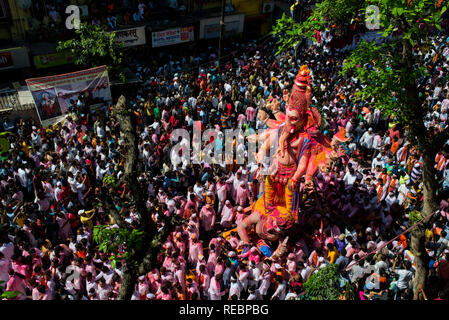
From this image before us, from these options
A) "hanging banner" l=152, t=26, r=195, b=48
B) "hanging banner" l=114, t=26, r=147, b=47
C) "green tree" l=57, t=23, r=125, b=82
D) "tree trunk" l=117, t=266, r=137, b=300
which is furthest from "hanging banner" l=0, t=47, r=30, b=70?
"tree trunk" l=117, t=266, r=137, b=300

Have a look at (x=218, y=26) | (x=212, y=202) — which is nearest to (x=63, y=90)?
(x=212, y=202)

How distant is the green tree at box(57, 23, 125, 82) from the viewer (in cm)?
1522

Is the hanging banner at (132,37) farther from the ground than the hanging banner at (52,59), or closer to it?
farther from the ground

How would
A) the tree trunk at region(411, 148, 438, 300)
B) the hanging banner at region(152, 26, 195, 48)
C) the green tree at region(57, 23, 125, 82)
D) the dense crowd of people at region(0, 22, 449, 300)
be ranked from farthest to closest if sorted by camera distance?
the hanging banner at region(152, 26, 195, 48) < the green tree at region(57, 23, 125, 82) < the dense crowd of people at region(0, 22, 449, 300) < the tree trunk at region(411, 148, 438, 300)

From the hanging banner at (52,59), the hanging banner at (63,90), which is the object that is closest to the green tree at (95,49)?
the hanging banner at (63,90)

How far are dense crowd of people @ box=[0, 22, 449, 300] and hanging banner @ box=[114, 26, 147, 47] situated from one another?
11.4ft

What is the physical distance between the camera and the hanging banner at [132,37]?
737 inches

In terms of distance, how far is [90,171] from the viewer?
1188 cm

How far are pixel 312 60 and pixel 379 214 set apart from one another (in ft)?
29.5

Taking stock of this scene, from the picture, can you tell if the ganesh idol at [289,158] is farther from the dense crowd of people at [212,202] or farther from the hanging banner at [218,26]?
the hanging banner at [218,26]

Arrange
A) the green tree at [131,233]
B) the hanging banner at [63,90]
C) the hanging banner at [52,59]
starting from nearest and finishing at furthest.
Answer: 1. the green tree at [131,233]
2. the hanging banner at [63,90]
3. the hanging banner at [52,59]

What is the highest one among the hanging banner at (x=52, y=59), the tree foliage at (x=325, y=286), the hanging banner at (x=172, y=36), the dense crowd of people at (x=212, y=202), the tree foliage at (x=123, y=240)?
the tree foliage at (x=123, y=240)

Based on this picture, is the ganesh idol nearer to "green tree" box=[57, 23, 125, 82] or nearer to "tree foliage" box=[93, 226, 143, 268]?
"tree foliage" box=[93, 226, 143, 268]

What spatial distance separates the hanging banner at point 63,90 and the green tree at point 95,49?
854 mm
